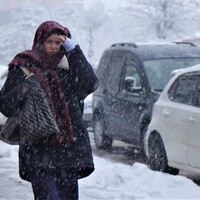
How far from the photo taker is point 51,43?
16.1 feet

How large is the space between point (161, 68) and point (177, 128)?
2.76m

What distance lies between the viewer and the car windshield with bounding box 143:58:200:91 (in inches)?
447

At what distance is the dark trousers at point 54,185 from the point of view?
4898mm

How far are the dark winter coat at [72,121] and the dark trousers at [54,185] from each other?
0.06 m

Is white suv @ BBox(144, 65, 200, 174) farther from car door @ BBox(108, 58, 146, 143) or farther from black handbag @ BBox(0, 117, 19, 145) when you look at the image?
black handbag @ BBox(0, 117, 19, 145)

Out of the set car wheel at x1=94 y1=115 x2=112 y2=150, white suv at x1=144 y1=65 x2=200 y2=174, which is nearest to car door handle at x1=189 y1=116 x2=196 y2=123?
white suv at x1=144 y1=65 x2=200 y2=174

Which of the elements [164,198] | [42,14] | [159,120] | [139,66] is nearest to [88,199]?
[164,198]

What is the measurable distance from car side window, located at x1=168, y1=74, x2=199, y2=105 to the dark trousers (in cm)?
420

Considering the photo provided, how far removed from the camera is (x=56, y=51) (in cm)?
493

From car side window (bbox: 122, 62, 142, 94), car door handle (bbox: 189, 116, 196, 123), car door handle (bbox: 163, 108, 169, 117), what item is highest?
car door handle (bbox: 189, 116, 196, 123)

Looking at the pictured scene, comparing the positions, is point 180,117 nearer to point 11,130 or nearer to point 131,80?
point 131,80

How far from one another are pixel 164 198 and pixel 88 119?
295 inches

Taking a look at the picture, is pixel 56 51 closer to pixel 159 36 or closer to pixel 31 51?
pixel 31 51

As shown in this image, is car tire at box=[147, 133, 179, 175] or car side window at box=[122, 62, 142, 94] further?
car side window at box=[122, 62, 142, 94]
